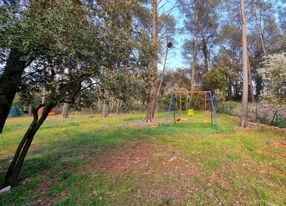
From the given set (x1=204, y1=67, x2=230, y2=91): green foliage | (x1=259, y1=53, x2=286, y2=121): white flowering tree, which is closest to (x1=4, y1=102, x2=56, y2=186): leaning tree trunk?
(x1=259, y1=53, x2=286, y2=121): white flowering tree

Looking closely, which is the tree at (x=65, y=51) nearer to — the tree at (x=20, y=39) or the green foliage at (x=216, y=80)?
the tree at (x=20, y=39)

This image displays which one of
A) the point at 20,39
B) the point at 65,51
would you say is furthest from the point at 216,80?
the point at 20,39

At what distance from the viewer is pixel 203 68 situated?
30.6 metres

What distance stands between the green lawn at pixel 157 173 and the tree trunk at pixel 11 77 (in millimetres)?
1801

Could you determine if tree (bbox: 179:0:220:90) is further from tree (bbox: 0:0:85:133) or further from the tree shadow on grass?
tree (bbox: 0:0:85:133)

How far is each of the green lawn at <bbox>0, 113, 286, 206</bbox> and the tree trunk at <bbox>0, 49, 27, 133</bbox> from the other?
70.9 inches

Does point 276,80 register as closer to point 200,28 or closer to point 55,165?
point 55,165

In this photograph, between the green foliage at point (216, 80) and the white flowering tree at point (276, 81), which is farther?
the green foliage at point (216, 80)

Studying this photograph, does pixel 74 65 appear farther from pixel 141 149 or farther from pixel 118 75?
pixel 141 149

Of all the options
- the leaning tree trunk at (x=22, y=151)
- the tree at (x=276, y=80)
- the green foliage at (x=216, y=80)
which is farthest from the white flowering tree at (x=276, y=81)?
the green foliage at (x=216, y=80)

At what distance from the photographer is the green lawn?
13.8ft

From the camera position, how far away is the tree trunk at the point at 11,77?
4114mm

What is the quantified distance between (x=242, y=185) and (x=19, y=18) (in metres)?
4.38

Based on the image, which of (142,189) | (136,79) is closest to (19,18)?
(136,79)
